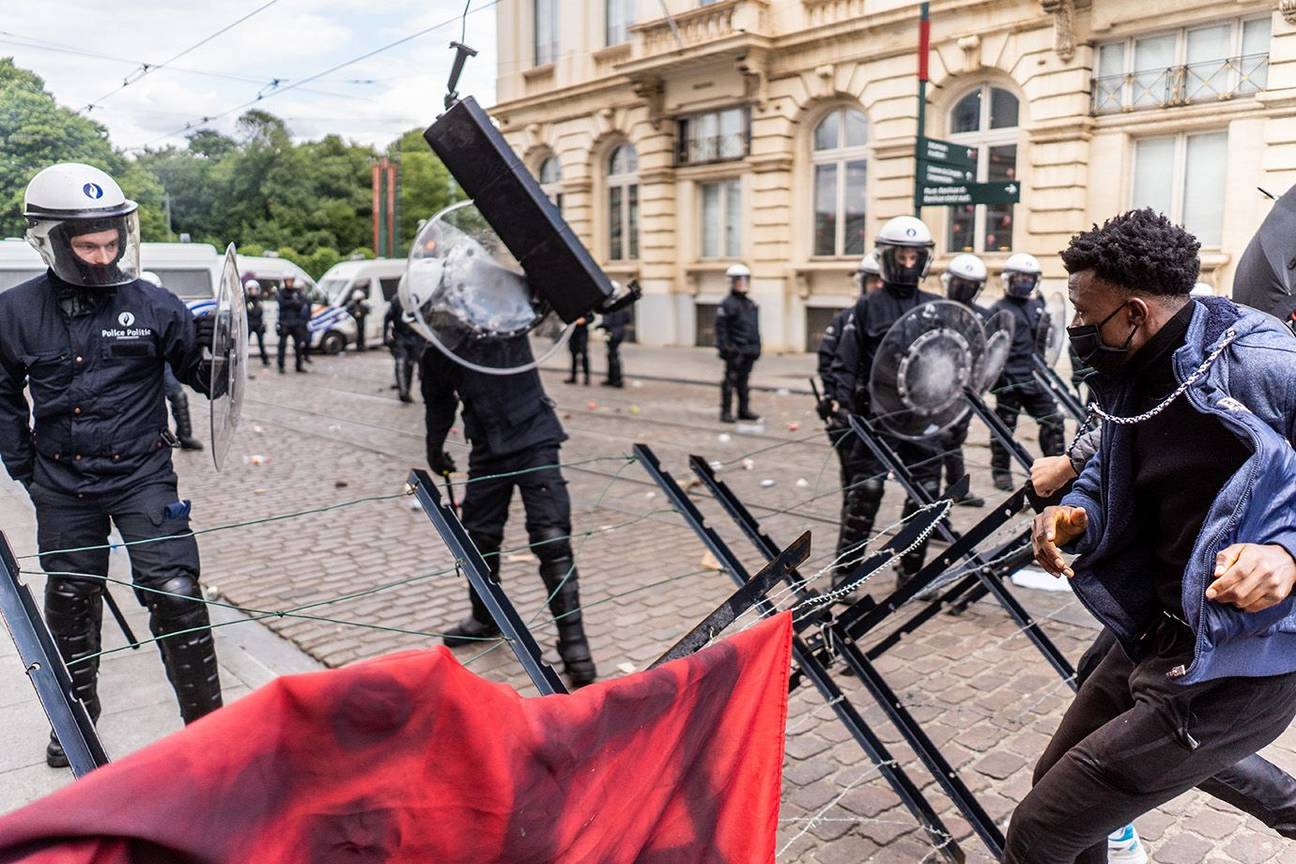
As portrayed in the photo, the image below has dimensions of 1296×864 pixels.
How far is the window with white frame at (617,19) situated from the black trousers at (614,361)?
379 inches

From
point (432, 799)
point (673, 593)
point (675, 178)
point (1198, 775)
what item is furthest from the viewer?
point (675, 178)

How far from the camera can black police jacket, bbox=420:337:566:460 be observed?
192 inches

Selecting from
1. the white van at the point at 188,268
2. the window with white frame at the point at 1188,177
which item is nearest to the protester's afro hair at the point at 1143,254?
the window with white frame at the point at 1188,177

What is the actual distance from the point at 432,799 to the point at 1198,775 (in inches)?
62.7

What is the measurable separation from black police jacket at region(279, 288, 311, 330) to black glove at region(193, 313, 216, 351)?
17628 millimetres

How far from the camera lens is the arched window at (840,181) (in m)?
20.1

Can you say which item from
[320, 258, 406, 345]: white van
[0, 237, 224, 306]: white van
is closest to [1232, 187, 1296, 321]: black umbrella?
[0, 237, 224, 306]: white van

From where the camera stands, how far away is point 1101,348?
2.29 m

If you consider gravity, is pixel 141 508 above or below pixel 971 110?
below

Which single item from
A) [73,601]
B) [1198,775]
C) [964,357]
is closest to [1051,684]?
[964,357]

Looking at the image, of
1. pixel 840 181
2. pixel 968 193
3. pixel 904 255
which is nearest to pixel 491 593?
pixel 904 255

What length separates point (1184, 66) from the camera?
48.1ft

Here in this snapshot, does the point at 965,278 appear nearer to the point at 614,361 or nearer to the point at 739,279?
the point at 739,279

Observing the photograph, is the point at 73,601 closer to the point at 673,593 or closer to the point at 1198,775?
the point at 673,593
